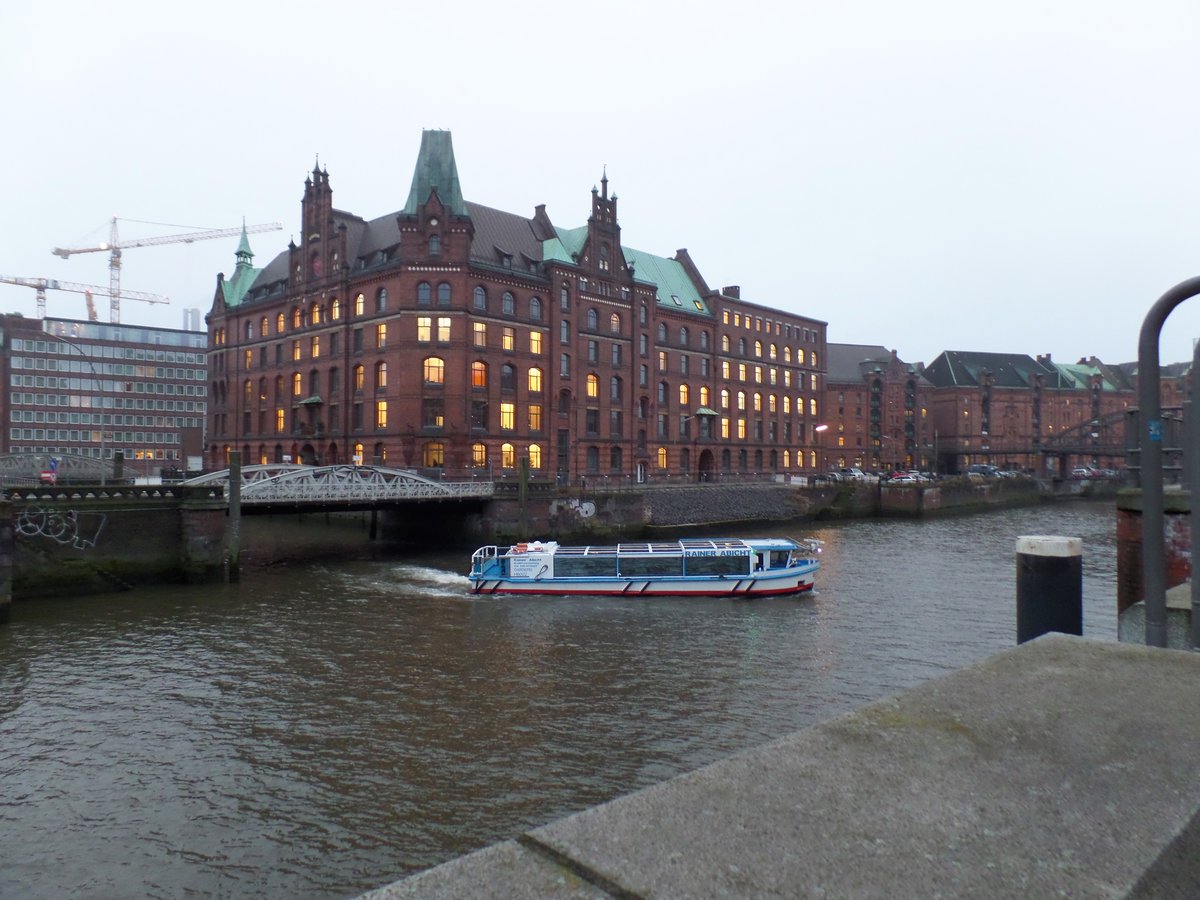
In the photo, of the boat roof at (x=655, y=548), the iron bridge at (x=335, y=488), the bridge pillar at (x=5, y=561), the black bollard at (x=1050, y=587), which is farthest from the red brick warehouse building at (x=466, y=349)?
the black bollard at (x=1050, y=587)

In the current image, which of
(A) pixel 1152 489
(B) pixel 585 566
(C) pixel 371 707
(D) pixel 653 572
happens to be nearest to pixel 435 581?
(B) pixel 585 566

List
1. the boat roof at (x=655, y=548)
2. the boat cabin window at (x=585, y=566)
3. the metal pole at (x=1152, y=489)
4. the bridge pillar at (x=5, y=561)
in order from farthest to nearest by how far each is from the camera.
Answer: the boat roof at (x=655, y=548) → the boat cabin window at (x=585, y=566) → the bridge pillar at (x=5, y=561) → the metal pole at (x=1152, y=489)

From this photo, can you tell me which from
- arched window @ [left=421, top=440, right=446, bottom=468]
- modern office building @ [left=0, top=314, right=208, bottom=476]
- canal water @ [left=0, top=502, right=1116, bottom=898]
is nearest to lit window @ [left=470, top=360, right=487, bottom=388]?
arched window @ [left=421, top=440, right=446, bottom=468]

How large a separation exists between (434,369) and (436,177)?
1571 centimetres

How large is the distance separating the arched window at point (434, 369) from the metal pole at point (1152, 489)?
59749 millimetres

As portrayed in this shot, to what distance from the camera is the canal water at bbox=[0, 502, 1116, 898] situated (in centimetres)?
1345

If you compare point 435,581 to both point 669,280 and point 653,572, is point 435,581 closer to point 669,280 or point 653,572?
point 653,572

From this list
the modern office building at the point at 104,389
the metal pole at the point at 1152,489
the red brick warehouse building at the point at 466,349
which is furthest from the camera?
the modern office building at the point at 104,389

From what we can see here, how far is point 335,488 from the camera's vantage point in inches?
1702

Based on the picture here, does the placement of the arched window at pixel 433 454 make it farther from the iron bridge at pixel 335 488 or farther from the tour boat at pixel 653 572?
the tour boat at pixel 653 572

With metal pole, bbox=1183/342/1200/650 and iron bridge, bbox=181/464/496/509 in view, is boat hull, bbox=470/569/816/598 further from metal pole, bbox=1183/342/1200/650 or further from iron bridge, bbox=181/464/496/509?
metal pole, bbox=1183/342/1200/650

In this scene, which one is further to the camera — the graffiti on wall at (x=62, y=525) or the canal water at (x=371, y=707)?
the graffiti on wall at (x=62, y=525)

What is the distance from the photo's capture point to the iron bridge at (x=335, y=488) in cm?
4038

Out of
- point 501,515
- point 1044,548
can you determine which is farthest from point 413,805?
point 501,515
